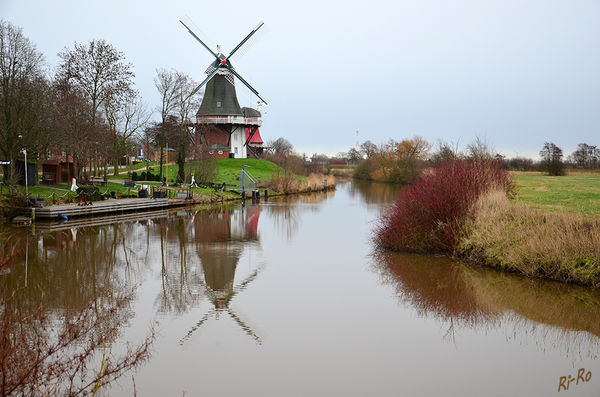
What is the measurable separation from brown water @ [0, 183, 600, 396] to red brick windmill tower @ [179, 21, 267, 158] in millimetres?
36154

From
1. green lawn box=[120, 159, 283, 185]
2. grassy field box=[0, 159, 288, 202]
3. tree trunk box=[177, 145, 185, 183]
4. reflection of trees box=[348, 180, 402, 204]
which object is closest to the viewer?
grassy field box=[0, 159, 288, 202]

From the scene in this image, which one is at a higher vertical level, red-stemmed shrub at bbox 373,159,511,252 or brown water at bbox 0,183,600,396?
red-stemmed shrub at bbox 373,159,511,252

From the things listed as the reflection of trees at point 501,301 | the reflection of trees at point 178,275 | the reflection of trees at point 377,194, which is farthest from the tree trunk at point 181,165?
the reflection of trees at point 501,301

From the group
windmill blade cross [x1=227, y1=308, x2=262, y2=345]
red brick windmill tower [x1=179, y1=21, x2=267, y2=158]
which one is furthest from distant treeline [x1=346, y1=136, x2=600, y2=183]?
windmill blade cross [x1=227, y1=308, x2=262, y2=345]

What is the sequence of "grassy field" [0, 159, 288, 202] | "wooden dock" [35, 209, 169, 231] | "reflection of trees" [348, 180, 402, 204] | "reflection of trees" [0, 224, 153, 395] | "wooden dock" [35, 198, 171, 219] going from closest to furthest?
"reflection of trees" [0, 224, 153, 395] < "wooden dock" [35, 209, 169, 231] < "wooden dock" [35, 198, 171, 219] < "grassy field" [0, 159, 288, 202] < "reflection of trees" [348, 180, 402, 204]

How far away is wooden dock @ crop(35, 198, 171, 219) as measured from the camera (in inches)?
914

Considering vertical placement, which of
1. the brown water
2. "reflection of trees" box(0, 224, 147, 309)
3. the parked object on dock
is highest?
the parked object on dock

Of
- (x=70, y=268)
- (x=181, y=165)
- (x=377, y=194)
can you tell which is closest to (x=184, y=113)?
(x=181, y=165)

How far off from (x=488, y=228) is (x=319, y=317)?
6561 mm

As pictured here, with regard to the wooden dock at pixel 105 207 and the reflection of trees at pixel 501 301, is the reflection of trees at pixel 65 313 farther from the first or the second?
the reflection of trees at pixel 501 301

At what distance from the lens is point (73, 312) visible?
9.34 metres

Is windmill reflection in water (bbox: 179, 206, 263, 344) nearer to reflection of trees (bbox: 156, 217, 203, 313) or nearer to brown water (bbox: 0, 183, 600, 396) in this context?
brown water (bbox: 0, 183, 600, 396)

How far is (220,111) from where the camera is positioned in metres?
53.3

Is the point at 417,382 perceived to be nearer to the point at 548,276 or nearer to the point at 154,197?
the point at 548,276
